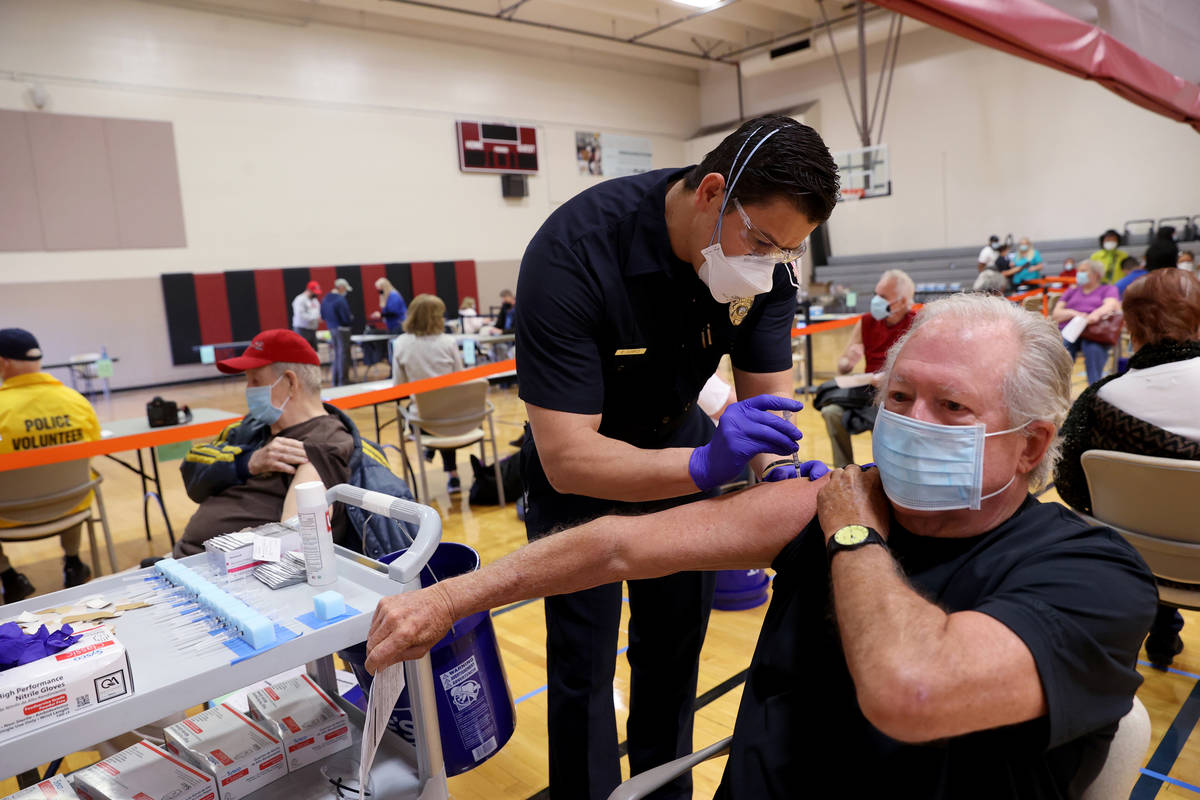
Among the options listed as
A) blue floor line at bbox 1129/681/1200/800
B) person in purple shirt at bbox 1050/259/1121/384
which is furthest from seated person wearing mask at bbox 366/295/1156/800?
person in purple shirt at bbox 1050/259/1121/384

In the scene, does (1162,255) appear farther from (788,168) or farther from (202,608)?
(202,608)

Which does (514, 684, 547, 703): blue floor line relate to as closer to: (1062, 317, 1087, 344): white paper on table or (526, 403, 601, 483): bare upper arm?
(526, 403, 601, 483): bare upper arm

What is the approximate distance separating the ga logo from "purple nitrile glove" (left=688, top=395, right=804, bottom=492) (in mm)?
801

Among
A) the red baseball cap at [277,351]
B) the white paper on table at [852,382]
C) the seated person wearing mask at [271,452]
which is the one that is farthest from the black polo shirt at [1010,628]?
the white paper on table at [852,382]

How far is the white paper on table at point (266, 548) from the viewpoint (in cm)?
156

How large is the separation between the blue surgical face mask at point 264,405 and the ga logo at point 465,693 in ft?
3.72

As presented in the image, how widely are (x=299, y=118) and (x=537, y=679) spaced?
1128 centimetres

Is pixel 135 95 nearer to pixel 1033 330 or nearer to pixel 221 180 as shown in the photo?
pixel 221 180

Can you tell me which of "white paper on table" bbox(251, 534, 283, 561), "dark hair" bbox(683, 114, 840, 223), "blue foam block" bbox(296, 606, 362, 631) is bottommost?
"blue foam block" bbox(296, 606, 362, 631)

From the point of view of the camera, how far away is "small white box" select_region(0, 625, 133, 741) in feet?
3.35

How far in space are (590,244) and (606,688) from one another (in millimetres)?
905

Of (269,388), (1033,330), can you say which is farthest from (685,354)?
(269,388)

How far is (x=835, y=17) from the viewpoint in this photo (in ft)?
45.4

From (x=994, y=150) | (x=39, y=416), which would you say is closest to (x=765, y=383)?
(x=39, y=416)
